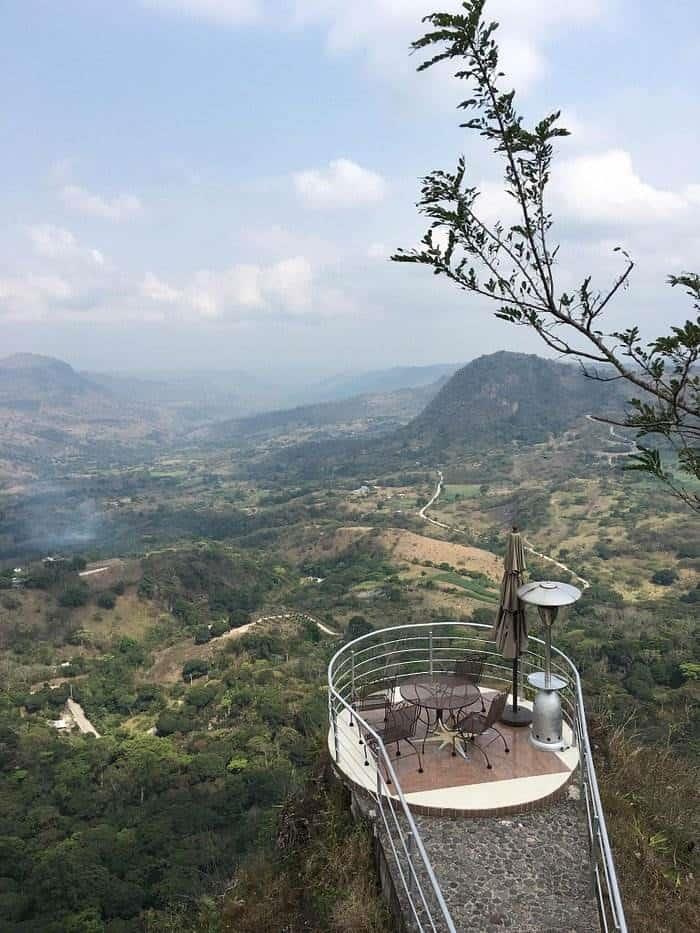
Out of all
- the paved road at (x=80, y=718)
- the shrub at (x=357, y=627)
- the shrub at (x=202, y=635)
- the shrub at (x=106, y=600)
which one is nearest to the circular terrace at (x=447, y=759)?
the paved road at (x=80, y=718)

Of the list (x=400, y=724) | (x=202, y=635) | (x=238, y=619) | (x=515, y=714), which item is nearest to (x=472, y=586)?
(x=238, y=619)

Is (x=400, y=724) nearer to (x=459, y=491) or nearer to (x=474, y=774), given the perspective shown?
(x=474, y=774)

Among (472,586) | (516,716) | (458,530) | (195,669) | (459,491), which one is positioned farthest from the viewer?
(459,491)

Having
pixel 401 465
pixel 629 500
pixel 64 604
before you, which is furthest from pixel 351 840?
pixel 401 465

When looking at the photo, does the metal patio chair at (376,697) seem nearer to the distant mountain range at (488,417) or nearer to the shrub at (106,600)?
the shrub at (106,600)

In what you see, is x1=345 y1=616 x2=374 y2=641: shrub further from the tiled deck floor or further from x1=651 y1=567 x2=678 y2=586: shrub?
the tiled deck floor

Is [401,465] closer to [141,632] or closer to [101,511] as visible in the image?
[101,511]
